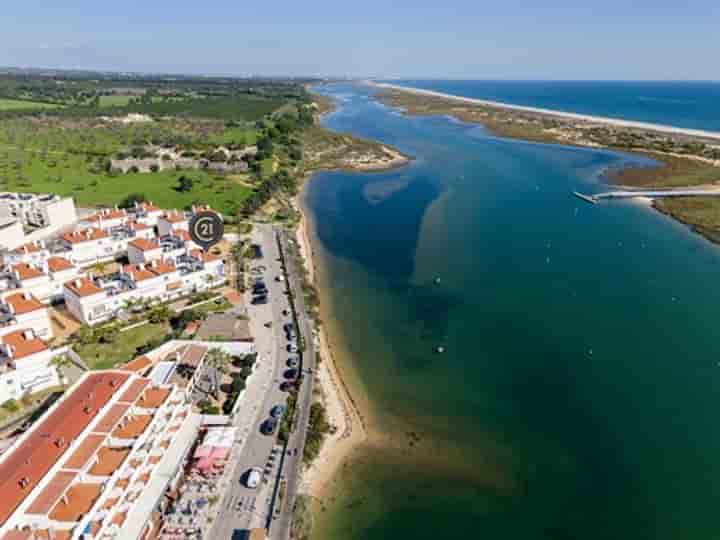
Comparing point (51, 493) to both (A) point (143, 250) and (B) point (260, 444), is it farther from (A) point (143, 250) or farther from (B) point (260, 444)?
(A) point (143, 250)

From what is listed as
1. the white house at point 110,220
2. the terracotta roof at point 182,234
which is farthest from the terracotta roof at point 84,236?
the terracotta roof at point 182,234

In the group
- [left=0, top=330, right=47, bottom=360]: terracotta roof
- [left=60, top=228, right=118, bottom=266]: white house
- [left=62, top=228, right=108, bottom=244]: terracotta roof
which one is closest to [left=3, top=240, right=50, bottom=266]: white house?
[left=60, top=228, right=118, bottom=266]: white house

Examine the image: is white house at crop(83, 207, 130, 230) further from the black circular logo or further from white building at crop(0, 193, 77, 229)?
the black circular logo

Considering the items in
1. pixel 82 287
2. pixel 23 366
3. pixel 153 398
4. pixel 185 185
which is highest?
pixel 185 185

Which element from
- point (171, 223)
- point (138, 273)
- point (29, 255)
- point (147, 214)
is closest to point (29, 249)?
point (29, 255)

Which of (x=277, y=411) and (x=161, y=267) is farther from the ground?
(x=161, y=267)

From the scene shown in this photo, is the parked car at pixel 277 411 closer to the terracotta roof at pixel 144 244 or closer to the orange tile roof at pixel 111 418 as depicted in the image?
the orange tile roof at pixel 111 418

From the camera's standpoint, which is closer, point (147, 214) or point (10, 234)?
point (10, 234)

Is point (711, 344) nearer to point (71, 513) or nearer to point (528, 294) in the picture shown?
point (528, 294)

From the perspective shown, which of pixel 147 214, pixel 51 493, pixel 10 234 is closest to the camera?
pixel 51 493
